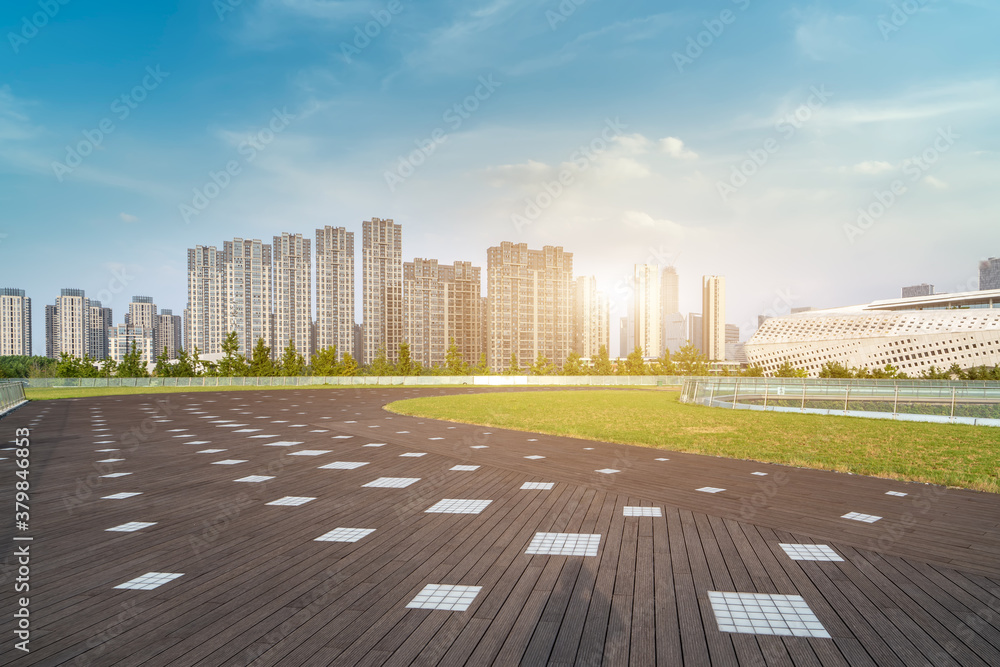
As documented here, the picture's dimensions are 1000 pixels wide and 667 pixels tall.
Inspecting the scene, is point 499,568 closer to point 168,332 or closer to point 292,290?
point 292,290

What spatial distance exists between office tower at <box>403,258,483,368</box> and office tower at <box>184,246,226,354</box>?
43.0 metres

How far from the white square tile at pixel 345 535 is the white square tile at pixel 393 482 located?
6.66ft

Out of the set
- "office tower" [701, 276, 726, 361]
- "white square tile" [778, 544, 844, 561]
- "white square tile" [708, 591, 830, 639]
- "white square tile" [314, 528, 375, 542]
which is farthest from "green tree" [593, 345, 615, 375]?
"office tower" [701, 276, 726, 361]

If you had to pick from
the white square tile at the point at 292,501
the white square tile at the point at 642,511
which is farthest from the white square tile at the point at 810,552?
the white square tile at the point at 292,501

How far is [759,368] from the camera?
8506 cm

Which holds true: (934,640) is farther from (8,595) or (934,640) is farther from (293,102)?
(293,102)

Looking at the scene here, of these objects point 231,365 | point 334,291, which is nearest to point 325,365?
point 231,365

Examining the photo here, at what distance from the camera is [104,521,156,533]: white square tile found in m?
5.25

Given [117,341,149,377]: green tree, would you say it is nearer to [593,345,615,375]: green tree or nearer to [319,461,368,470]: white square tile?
[593,345,615,375]: green tree

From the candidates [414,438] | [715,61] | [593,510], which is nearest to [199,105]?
[414,438]

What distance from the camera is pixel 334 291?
123m

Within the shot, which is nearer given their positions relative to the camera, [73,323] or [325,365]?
[325,365]

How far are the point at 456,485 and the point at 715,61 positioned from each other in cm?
1773

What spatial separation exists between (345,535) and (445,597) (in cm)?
188
